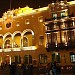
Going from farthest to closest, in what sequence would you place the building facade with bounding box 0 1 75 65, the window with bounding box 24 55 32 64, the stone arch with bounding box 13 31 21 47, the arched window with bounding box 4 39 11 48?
the arched window with bounding box 4 39 11 48, the stone arch with bounding box 13 31 21 47, the window with bounding box 24 55 32 64, the building facade with bounding box 0 1 75 65

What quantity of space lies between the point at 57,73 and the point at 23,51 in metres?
21.9

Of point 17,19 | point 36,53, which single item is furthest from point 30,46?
point 17,19

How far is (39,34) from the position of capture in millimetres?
43469

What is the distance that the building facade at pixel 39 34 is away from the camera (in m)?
39.6

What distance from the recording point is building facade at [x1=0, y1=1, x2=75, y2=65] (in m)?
39.6

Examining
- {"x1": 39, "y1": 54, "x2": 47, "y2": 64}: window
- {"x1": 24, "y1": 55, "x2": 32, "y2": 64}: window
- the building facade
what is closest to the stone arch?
the building facade

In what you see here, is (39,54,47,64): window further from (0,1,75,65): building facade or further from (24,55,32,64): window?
(24,55,32,64): window

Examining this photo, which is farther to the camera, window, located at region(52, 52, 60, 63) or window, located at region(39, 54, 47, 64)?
window, located at region(39, 54, 47, 64)

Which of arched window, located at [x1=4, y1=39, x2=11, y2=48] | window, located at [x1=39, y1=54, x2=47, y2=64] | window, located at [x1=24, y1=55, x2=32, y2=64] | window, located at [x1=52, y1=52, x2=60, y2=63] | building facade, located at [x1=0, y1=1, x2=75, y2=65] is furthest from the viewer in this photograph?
arched window, located at [x1=4, y1=39, x2=11, y2=48]

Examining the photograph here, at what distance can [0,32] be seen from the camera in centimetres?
4997

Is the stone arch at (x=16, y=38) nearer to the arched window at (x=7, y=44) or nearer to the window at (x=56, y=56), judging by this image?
the arched window at (x=7, y=44)

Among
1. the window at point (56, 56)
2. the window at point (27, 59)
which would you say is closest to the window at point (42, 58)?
the window at point (56, 56)

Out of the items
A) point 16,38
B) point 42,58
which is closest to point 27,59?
point 42,58

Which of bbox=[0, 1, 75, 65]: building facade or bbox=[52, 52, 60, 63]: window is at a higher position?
bbox=[0, 1, 75, 65]: building facade
